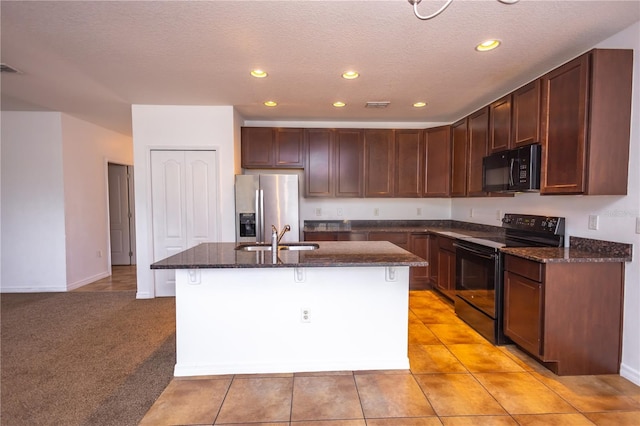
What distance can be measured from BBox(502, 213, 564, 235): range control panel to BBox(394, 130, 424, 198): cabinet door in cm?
132

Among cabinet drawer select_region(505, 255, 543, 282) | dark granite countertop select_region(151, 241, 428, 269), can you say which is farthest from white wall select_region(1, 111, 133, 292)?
cabinet drawer select_region(505, 255, 543, 282)

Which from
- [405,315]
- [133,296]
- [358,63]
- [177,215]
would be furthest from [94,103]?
[405,315]

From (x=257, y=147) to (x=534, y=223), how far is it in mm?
3412

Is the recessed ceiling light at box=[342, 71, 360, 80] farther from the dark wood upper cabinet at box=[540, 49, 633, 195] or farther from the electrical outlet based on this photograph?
the electrical outlet

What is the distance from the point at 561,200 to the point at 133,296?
5.04m

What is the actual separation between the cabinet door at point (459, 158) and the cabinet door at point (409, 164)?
44 cm

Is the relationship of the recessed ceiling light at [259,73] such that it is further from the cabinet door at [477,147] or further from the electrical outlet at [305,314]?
the cabinet door at [477,147]

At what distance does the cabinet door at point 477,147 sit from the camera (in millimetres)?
3480

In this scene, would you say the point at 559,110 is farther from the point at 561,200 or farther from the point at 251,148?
the point at 251,148

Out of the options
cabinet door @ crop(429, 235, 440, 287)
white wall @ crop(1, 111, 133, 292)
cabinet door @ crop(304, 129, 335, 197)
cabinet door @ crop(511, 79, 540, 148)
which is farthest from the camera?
cabinet door @ crop(304, 129, 335, 197)

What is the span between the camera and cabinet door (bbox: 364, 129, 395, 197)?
4.54 m

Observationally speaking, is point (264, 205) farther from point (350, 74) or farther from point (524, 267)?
point (524, 267)

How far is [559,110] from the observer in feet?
7.89

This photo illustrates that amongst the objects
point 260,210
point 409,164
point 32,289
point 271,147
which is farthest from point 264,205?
point 32,289
